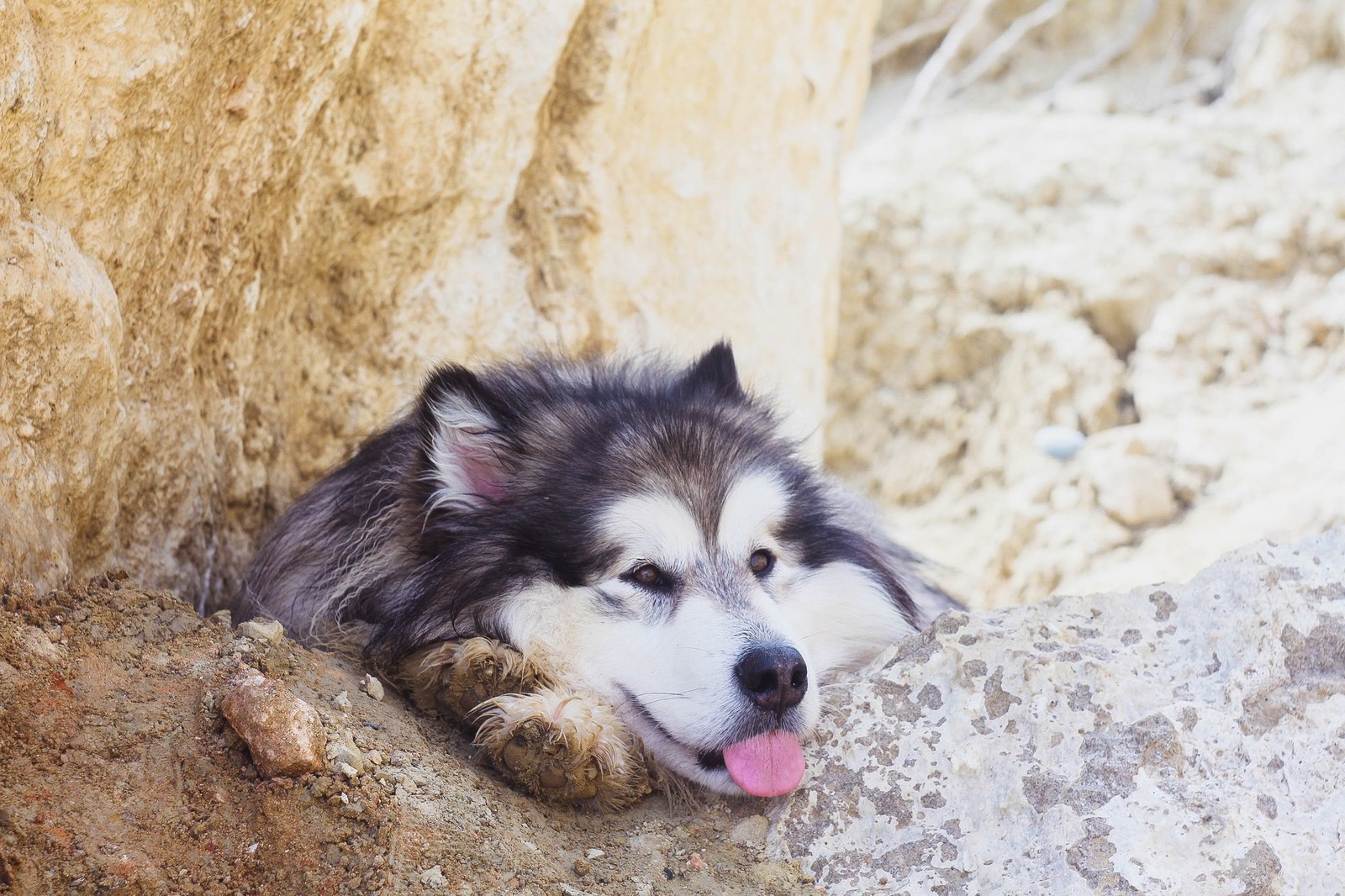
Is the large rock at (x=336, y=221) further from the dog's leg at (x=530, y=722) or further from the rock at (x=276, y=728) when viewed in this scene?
the dog's leg at (x=530, y=722)

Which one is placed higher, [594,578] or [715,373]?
[715,373]

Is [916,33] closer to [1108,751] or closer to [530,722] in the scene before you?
[1108,751]

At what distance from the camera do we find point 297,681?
2520 millimetres

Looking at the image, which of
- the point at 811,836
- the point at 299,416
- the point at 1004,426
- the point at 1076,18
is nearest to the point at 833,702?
the point at 811,836

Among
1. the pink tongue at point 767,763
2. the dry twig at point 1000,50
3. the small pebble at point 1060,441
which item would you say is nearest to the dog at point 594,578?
the pink tongue at point 767,763

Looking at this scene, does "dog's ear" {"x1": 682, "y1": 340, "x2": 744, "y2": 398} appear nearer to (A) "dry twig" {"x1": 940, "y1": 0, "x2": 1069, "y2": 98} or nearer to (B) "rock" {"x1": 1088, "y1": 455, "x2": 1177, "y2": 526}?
(B) "rock" {"x1": 1088, "y1": 455, "x2": 1177, "y2": 526}

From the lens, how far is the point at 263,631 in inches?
103

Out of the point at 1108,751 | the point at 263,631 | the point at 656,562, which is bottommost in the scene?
the point at 1108,751

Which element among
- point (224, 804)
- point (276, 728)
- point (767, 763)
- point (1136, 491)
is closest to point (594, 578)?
point (767, 763)

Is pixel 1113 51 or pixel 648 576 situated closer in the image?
pixel 648 576

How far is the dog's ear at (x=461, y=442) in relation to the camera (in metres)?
3.15

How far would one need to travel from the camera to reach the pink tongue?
2.61m

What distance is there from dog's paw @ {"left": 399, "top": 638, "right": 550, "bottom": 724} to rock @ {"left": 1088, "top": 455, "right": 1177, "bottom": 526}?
166 inches

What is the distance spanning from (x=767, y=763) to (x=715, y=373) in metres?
1.38
